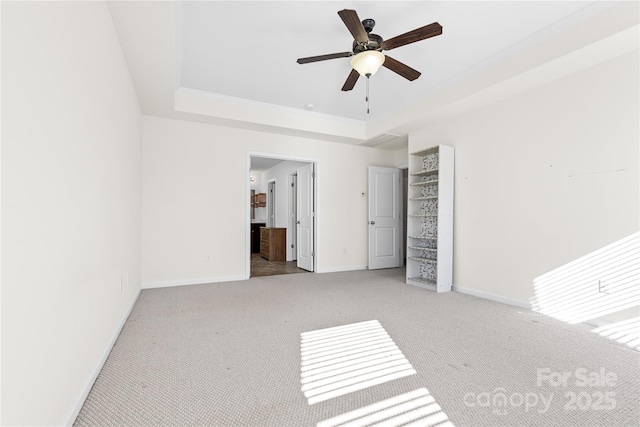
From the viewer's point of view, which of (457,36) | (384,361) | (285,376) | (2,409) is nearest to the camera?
(2,409)

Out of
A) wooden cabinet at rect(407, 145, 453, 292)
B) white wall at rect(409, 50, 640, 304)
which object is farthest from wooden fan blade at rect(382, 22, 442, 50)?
wooden cabinet at rect(407, 145, 453, 292)

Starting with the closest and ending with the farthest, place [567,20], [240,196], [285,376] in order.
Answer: [285,376] → [567,20] → [240,196]

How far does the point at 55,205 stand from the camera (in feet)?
4.20

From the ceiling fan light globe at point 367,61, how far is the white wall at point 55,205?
187cm

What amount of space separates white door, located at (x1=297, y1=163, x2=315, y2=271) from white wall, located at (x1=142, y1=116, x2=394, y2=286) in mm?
234

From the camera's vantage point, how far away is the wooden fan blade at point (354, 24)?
2.07 m

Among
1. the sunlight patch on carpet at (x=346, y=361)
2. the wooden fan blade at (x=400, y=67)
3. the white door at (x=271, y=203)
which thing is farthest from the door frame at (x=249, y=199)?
the white door at (x=271, y=203)

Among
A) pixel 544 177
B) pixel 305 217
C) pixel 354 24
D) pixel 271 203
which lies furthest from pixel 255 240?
pixel 354 24

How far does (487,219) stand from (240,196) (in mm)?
3579

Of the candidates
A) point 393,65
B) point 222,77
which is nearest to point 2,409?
point 393,65

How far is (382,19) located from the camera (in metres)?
2.64

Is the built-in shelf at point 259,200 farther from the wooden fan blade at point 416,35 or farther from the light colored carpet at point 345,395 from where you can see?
the wooden fan blade at point 416,35

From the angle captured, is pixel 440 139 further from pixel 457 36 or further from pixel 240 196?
pixel 240 196

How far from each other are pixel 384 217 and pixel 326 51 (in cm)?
355
